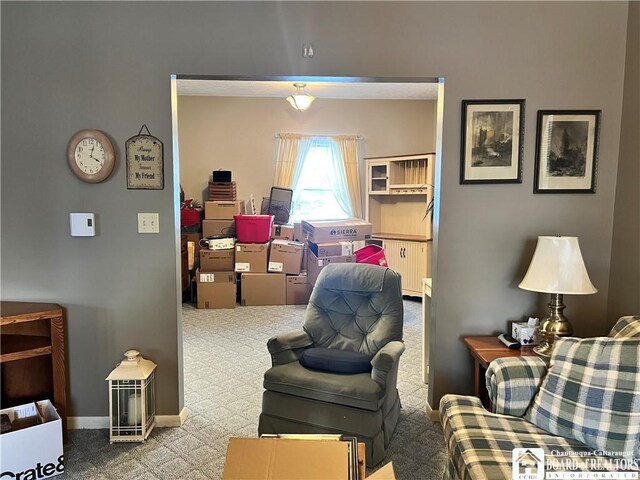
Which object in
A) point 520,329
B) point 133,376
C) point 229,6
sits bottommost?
point 133,376

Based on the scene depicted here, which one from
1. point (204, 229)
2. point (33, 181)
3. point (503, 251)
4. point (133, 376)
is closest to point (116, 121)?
point (33, 181)

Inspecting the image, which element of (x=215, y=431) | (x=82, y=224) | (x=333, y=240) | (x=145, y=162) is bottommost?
(x=215, y=431)

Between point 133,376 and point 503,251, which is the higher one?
point 503,251

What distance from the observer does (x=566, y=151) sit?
2646mm

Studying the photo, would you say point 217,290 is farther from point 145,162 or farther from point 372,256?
point 145,162

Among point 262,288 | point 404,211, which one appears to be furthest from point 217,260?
point 404,211

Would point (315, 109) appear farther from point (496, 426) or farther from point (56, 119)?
point (496, 426)

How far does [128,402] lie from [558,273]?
7.93 feet

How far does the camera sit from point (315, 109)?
6.27 metres

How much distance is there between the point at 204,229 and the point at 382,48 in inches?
148

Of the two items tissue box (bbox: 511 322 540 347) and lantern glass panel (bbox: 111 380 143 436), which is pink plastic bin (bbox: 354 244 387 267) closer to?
tissue box (bbox: 511 322 540 347)

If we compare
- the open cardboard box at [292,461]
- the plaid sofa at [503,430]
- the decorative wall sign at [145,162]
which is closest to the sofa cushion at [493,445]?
the plaid sofa at [503,430]

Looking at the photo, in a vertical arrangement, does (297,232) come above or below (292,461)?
above

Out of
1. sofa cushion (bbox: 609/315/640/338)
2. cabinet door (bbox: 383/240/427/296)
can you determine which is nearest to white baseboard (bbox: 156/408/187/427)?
sofa cushion (bbox: 609/315/640/338)
